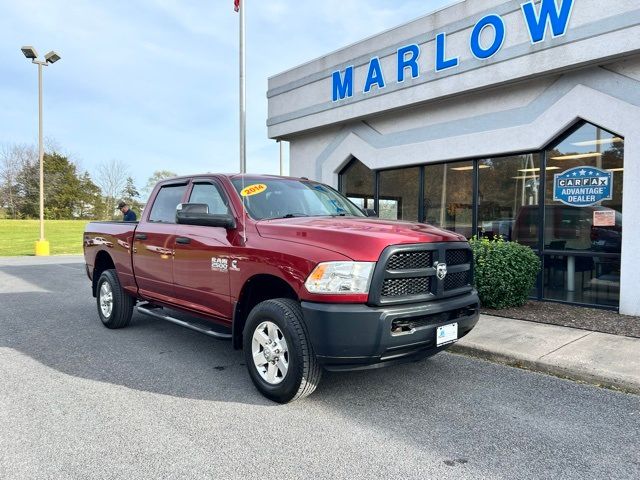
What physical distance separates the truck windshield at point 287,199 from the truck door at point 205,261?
278 mm

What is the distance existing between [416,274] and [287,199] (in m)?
1.75

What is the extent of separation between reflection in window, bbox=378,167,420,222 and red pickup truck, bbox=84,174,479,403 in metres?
5.03

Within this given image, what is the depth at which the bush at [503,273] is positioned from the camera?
23.1 ft

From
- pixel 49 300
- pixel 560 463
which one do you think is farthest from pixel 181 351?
pixel 49 300

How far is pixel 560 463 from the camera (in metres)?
2.89

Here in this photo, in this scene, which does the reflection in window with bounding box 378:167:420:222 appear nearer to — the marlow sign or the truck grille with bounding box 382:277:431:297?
the marlow sign

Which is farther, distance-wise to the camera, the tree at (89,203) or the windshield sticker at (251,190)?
the tree at (89,203)

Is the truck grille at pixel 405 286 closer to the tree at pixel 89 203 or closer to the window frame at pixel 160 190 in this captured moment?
the window frame at pixel 160 190

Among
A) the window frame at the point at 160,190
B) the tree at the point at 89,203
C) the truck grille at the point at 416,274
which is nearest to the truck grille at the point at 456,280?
the truck grille at the point at 416,274

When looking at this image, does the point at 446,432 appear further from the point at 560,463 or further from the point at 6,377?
the point at 6,377

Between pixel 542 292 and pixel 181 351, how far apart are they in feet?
20.1

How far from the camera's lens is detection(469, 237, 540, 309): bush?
7.03 metres

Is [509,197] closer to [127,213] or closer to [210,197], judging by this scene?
[210,197]

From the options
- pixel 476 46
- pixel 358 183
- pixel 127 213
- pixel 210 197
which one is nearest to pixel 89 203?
pixel 127 213
